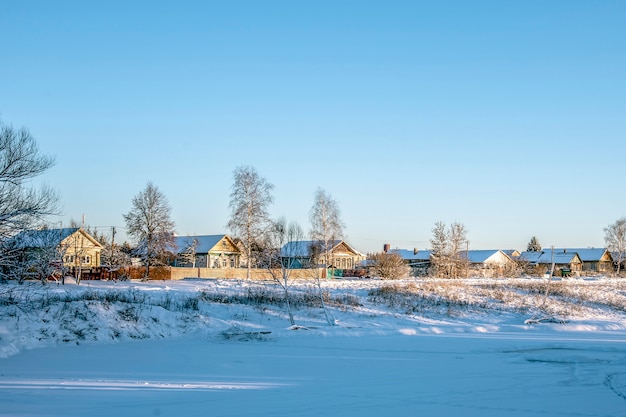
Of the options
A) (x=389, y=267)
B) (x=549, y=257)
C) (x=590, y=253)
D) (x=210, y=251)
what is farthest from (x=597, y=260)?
(x=210, y=251)

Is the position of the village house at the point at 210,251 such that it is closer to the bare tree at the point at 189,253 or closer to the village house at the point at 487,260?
the bare tree at the point at 189,253

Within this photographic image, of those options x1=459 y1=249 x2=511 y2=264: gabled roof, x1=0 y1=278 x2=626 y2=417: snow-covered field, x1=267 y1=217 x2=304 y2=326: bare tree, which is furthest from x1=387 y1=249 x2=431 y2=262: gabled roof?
x1=267 y1=217 x2=304 y2=326: bare tree

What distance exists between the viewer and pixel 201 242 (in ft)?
241

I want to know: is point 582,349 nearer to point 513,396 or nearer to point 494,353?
point 494,353

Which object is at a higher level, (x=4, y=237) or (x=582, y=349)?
(x=4, y=237)

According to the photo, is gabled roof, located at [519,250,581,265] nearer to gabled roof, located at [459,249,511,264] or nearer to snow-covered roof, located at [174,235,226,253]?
gabled roof, located at [459,249,511,264]

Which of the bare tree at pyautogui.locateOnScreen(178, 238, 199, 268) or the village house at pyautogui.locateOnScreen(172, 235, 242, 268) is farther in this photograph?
the village house at pyautogui.locateOnScreen(172, 235, 242, 268)

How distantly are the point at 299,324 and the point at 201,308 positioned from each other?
4312 mm

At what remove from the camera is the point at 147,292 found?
29.5 m

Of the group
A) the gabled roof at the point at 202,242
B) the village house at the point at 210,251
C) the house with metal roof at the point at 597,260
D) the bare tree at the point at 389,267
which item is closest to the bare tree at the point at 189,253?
the village house at the point at 210,251

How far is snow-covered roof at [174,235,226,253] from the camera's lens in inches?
2830

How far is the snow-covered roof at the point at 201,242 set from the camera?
71.9m

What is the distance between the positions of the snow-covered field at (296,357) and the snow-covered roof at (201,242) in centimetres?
4016

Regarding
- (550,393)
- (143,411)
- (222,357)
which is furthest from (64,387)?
(550,393)
